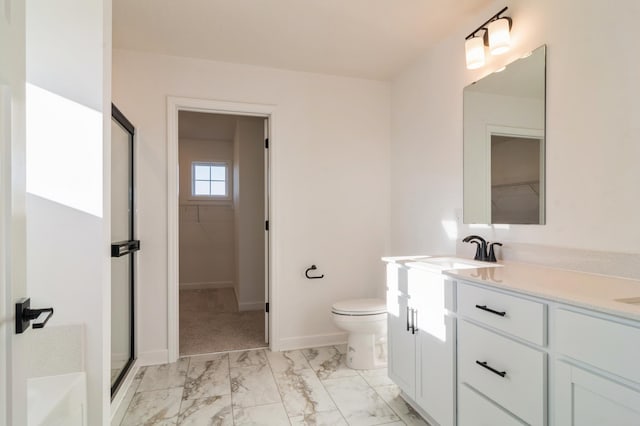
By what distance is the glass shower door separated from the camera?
84.0 inches

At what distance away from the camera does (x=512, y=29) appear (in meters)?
1.93

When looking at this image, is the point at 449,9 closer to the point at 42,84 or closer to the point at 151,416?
the point at 42,84

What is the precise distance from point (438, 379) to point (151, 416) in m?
1.68

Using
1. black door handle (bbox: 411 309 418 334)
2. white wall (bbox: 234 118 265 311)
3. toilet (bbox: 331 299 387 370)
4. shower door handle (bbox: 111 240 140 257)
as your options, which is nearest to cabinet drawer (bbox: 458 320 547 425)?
black door handle (bbox: 411 309 418 334)

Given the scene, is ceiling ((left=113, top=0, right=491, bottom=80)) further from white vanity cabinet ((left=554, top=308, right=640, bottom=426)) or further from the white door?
white vanity cabinet ((left=554, top=308, right=640, bottom=426))

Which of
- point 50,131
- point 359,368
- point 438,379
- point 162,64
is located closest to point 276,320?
point 359,368

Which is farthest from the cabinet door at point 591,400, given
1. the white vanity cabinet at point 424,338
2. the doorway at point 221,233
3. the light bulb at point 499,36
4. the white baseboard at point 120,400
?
the doorway at point 221,233

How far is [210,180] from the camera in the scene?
5641 mm

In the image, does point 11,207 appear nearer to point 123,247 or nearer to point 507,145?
point 123,247

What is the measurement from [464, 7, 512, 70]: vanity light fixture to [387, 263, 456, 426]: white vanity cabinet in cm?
136

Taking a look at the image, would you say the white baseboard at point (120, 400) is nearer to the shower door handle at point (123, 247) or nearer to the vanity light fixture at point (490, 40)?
the shower door handle at point (123, 247)

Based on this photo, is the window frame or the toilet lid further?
the window frame

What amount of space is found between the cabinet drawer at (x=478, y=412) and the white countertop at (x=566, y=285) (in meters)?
0.50

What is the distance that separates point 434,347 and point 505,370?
475 mm
